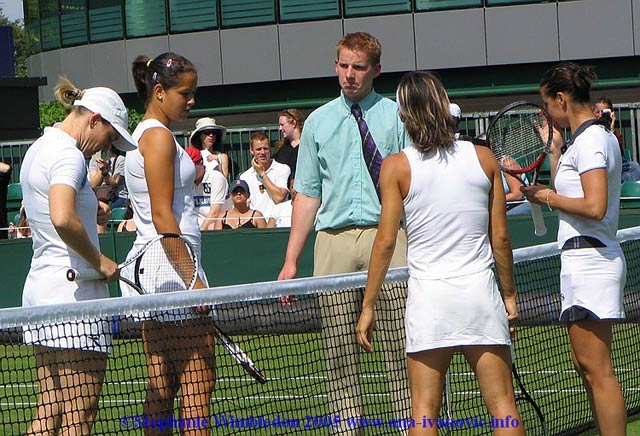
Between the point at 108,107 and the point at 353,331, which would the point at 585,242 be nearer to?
the point at 353,331

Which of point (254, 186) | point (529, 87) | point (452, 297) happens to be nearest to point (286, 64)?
point (529, 87)

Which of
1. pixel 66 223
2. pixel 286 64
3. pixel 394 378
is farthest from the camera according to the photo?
pixel 286 64

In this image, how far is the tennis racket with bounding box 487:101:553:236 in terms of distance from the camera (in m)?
6.16

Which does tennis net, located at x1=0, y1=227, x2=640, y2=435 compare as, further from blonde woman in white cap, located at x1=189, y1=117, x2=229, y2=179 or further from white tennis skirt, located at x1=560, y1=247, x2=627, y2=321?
blonde woman in white cap, located at x1=189, y1=117, x2=229, y2=179

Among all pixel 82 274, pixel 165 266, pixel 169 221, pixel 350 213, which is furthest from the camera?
pixel 350 213

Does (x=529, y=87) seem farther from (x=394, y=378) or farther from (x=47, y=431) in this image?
(x=47, y=431)

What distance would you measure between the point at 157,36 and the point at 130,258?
1978cm

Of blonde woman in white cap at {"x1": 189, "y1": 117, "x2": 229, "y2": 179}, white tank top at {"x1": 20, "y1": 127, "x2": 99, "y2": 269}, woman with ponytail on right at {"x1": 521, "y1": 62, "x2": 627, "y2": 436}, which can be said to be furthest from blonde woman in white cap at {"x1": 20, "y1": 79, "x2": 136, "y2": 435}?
blonde woman in white cap at {"x1": 189, "y1": 117, "x2": 229, "y2": 179}

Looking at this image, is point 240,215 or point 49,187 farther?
point 240,215

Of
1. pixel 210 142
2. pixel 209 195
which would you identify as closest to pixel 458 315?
pixel 209 195

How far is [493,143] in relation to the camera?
6266mm

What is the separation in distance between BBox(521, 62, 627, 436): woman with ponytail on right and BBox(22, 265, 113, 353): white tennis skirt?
82.3 inches

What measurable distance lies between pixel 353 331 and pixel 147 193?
1.32 m

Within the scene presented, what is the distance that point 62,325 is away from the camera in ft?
15.7
